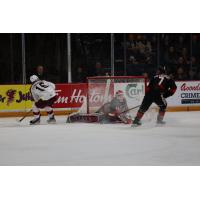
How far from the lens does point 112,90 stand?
880cm

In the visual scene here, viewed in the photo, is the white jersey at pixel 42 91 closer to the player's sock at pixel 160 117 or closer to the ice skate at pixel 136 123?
the ice skate at pixel 136 123

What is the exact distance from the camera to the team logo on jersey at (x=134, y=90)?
8.77m

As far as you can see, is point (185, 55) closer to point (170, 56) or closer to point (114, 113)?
point (170, 56)

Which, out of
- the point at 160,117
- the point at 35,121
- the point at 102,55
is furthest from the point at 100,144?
the point at 102,55

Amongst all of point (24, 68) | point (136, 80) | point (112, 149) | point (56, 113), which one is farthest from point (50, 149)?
point (24, 68)

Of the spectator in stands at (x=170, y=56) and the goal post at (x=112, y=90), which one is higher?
the spectator in stands at (x=170, y=56)

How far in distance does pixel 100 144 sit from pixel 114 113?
241 centimetres

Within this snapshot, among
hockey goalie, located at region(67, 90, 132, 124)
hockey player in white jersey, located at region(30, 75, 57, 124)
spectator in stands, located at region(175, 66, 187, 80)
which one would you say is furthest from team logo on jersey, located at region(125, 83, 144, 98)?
spectator in stands, located at region(175, 66, 187, 80)

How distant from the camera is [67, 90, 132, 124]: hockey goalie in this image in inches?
332

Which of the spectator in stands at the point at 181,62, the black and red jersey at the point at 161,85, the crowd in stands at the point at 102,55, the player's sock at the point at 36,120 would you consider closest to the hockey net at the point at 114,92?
the black and red jersey at the point at 161,85

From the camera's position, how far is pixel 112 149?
→ 18.6 ft

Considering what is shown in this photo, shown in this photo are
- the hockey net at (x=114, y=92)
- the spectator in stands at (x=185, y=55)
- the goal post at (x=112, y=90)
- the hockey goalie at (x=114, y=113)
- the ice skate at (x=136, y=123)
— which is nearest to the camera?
the ice skate at (x=136, y=123)

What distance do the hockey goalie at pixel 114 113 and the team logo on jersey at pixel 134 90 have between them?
265mm

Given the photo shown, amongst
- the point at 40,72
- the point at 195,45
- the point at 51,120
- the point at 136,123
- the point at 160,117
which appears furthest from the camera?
the point at 195,45
